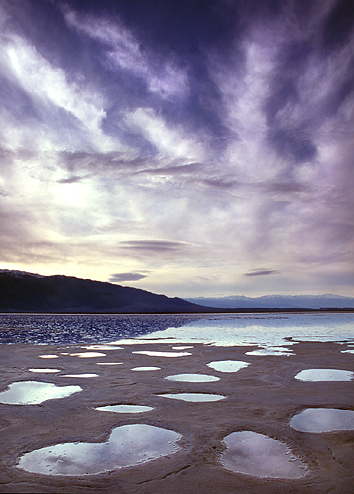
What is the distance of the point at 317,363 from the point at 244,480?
11.0 metres

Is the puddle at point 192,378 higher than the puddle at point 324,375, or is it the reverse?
the puddle at point 324,375

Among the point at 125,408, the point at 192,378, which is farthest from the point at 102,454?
the point at 192,378

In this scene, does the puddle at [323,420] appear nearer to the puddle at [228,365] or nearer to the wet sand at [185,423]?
the wet sand at [185,423]

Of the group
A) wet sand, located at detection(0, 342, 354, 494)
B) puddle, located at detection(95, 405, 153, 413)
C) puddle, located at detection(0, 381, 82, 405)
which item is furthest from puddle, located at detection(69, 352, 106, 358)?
puddle, located at detection(95, 405, 153, 413)

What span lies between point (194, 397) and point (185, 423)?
2.12m

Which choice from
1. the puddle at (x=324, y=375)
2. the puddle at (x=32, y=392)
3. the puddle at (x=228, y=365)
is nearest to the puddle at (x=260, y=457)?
the puddle at (x=32, y=392)

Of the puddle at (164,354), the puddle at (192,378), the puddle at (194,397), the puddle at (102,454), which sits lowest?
the puddle at (102,454)

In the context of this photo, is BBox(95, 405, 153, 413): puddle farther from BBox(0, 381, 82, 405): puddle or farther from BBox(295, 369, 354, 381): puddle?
BBox(295, 369, 354, 381): puddle

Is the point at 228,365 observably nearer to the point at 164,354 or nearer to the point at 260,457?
the point at 164,354

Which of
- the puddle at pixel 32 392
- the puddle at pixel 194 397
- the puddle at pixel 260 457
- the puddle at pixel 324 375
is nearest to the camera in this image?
the puddle at pixel 260 457

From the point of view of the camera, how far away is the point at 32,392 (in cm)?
932

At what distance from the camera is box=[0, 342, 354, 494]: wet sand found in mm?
4348

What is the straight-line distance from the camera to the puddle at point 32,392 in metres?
8.43

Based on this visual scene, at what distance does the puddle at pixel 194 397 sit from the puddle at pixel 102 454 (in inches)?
98.0
